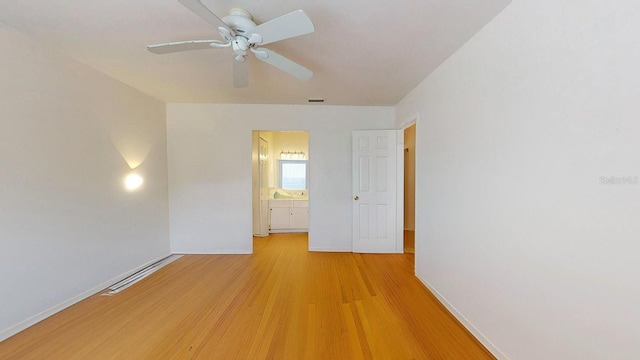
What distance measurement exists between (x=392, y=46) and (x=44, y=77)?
10.4 ft

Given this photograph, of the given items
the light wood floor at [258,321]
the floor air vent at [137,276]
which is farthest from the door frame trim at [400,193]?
the floor air vent at [137,276]

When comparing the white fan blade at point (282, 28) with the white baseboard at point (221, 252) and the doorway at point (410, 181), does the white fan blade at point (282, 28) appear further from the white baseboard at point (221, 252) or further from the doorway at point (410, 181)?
the doorway at point (410, 181)

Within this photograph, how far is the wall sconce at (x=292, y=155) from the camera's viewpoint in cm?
607

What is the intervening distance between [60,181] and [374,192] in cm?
375

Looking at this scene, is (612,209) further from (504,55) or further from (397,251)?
(397,251)

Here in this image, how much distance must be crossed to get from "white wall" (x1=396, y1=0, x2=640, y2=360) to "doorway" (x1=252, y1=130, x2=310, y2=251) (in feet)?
11.0

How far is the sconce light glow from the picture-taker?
2.96m

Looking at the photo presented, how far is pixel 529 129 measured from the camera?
1.38 metres

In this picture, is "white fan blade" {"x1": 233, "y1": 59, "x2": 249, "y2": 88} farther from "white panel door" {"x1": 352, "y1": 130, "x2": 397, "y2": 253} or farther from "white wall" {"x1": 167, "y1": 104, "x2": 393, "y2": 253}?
"white panel door" {"x1": 352, "y1": 130, "x2": 397, "y2": 253}

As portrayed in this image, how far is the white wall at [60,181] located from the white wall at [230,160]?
1.95ft

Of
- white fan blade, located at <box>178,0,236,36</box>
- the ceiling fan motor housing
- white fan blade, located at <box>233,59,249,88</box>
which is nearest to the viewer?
white fan blade, located at <box>178,0,236,36</box>

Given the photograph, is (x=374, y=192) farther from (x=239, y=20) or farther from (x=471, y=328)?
(x=239, y=20)

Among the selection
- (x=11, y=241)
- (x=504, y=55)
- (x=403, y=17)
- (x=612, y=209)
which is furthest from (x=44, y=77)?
(x=612, y=209)

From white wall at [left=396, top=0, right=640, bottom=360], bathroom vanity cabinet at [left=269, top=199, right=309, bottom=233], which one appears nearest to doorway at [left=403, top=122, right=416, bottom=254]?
bathroom vanity cabinet at [left=269, top=199, right=309, bottom=233]
